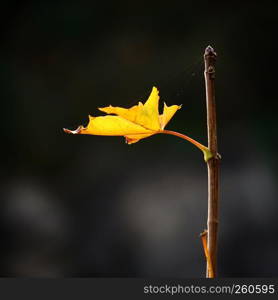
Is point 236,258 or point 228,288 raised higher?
point 236,258

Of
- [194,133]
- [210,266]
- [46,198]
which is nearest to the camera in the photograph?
[210,266]

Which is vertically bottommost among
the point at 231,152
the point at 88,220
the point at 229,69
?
the point at 88,220

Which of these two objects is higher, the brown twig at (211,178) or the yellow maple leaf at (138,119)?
the yellow maple leaf at (138,119)

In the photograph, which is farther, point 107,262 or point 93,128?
point 107,262

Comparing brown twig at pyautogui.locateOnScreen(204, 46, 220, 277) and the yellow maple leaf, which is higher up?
the yellow maple leaf

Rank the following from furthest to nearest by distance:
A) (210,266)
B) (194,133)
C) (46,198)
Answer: (46,198) < (194,133) < (210,266)

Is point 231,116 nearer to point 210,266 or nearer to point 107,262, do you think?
point 107,262

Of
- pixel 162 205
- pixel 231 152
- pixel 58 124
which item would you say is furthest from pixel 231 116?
pixel 58 124

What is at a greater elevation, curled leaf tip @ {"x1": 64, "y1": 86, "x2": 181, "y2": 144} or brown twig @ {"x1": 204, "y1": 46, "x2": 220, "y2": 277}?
curled leaf tip @ {"x1": 64, "y1": 86, "x2": 181, "y2": 144}

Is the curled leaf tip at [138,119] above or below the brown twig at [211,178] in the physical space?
above
